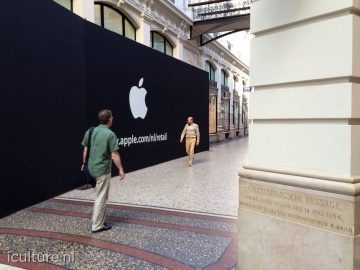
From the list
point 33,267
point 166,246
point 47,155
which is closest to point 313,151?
point 166,246

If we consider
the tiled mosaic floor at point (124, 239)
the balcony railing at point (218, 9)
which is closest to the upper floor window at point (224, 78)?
the balcony railing at point (218, 9)

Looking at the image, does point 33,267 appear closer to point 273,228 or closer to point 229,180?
point 273,228

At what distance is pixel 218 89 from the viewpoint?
2773 cm

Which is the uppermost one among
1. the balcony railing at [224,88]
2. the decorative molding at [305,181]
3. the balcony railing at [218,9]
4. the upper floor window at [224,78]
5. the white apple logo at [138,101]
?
the balcony railing at [218,9]

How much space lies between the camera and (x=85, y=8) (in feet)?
38.5

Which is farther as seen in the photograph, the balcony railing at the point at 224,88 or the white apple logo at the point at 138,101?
the balcony railing at the point at 224,88

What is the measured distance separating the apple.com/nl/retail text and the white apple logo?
73cm

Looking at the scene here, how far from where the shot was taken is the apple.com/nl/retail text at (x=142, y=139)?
33.8ft

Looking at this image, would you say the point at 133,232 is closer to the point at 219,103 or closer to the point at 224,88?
the point at 219,103

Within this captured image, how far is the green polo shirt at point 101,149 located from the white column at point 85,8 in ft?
26.0

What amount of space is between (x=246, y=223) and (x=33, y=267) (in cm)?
255

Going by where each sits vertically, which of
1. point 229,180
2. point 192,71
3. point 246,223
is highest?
point 192,71

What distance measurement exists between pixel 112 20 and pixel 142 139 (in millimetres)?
5875

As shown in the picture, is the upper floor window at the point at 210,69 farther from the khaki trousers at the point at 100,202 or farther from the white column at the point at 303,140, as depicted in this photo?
the white column at the point at 303,140
